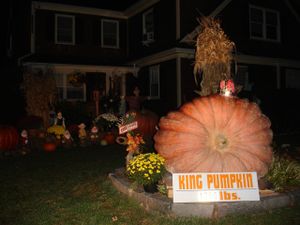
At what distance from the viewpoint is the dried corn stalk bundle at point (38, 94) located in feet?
43.5

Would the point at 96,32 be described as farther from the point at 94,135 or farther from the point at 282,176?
the point at 282,176

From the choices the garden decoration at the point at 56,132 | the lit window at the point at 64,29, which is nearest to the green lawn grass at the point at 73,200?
the garden decoration at the point at 56,132

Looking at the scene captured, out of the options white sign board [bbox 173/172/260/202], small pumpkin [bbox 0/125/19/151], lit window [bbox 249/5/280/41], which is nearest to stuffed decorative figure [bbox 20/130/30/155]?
small pumpkin [bbox 0/125/19/151]

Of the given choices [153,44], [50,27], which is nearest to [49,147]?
[153,44]

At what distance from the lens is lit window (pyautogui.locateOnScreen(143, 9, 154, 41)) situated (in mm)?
17953

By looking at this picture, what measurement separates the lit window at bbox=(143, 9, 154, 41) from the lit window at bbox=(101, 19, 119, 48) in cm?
206

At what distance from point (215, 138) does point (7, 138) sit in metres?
6.67

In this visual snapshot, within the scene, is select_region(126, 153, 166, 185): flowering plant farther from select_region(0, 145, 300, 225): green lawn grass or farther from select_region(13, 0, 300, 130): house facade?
select_region(13, 0, 300, 130): house facade

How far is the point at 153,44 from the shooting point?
17.7m

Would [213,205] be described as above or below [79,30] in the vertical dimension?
below

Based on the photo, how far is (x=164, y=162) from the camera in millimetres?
5430

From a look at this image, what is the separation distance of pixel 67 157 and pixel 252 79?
38.9ft

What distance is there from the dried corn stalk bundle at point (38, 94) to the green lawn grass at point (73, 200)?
190 inches

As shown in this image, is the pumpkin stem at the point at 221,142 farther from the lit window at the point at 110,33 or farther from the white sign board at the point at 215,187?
the lit window at the point at 110,33
